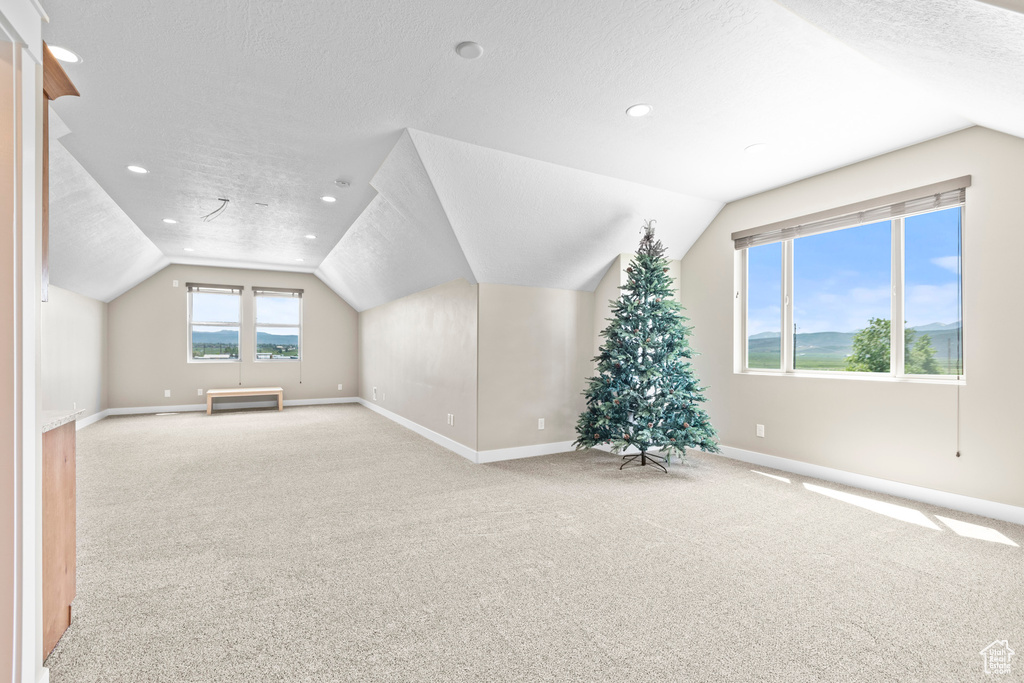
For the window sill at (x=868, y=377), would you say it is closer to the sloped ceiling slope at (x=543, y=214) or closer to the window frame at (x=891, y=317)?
the window frame at (x=891, y=317)

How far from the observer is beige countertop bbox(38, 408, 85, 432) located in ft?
5.31

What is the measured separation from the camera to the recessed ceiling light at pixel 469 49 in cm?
231

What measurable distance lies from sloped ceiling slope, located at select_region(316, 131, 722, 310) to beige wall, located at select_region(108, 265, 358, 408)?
4.20 meters

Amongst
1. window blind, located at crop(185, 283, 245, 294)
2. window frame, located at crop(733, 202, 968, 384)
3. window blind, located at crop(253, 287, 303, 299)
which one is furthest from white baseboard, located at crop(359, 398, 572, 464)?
window blind, located at crop(185, 283, 245, 294)

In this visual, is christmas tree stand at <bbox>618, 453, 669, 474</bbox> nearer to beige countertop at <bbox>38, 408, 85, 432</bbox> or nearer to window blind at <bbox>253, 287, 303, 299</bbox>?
beige countertop at <bbox>38, 408, 85, 432</bbox>

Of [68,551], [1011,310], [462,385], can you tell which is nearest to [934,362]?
[1011,310]

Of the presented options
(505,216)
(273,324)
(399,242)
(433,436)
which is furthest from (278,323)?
(505,216)

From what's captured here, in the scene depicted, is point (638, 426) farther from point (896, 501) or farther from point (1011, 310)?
point (1011, 310)

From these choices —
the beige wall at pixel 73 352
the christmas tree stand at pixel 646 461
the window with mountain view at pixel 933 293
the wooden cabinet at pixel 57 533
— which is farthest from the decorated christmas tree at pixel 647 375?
the beige wall at pixel 73 352

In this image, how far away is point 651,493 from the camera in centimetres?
372

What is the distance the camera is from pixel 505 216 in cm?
417

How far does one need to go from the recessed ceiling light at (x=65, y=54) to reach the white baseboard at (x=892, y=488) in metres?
5.81

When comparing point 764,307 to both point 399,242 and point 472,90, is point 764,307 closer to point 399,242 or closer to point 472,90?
point 472,90

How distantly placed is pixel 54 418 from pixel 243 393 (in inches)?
291
